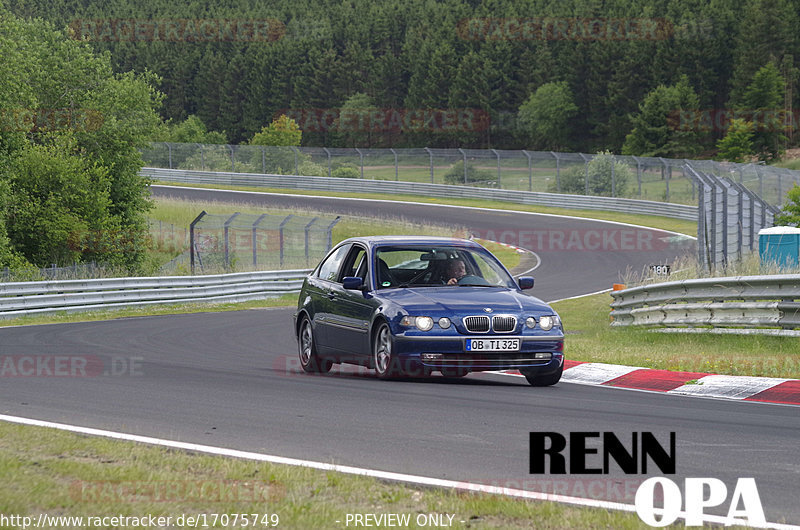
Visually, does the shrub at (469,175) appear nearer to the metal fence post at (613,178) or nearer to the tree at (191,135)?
the metal fence post at (613,178)

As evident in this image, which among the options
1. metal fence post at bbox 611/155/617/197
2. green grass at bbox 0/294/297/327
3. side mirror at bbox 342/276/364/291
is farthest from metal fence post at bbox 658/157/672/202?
side mirror at bbox 342/276/364/291

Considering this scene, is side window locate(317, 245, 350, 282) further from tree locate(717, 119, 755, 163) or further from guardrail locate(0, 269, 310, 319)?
tree locate(717, 119, 755, 163)

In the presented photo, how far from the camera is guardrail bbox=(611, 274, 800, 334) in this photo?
44.6ft

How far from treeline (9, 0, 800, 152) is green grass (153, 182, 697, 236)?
137 feet

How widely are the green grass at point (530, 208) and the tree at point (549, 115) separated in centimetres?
4792

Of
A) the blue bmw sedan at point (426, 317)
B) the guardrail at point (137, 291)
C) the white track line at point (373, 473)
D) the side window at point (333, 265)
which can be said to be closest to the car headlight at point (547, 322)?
the blue bmw sedan at point (426, 317)

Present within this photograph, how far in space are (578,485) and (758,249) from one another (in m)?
A: 15.7

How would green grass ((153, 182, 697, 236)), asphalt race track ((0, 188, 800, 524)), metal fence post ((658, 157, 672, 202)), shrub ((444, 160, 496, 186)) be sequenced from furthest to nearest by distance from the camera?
1. shrub ((444, 160, 496, 186))
2. metal fence post ((658, 157, 672, 202))
3. green grass ((153, 182, 697, 236))
4. asphalt race track ((0, 188, 800, 524))

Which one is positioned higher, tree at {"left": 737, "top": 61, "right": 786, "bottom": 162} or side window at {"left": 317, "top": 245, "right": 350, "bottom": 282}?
tree at {"left": 737, "top": 61, "right": 786, "bottom": 162}

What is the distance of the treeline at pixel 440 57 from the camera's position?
10125 cm

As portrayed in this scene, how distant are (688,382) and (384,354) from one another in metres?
3.14

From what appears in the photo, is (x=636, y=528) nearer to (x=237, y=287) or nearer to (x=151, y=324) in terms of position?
(x=151, y=324)

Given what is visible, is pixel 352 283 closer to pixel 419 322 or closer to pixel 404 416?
pixel 419 322

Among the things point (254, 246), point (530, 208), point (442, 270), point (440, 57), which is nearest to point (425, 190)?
point (530, 208)
